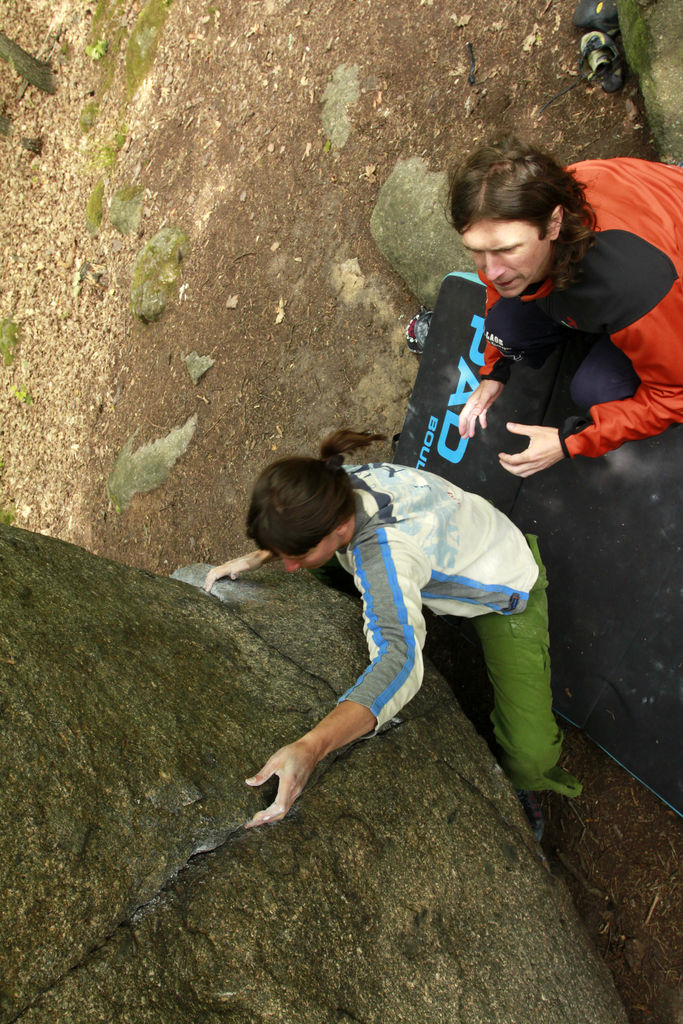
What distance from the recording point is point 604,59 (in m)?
3.53

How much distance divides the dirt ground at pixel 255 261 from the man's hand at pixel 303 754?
176cm

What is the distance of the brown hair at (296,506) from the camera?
2.03m

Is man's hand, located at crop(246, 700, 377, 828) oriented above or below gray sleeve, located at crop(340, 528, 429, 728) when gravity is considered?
below

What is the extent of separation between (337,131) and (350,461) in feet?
7.88

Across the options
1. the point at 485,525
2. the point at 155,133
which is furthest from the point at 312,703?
the point at 155,133

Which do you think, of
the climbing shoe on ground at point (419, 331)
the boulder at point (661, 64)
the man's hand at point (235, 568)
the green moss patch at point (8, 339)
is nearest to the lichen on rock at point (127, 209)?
the green moss patch at point (8, 339)

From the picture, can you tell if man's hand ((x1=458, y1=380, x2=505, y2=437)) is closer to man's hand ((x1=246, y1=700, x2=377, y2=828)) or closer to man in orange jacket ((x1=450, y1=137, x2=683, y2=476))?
man in orange jacket ((x1=450, y1=137, x2=683, y2=476))

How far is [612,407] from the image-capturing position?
246cm

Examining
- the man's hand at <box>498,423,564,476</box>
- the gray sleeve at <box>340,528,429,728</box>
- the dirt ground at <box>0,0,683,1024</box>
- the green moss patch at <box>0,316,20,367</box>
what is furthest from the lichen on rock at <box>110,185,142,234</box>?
the gray sleeve at <box>340,528,429,728</box>

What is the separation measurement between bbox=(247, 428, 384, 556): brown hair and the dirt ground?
1.96 m

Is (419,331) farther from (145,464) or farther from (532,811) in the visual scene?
(532,811)

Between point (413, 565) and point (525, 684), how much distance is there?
91 centimetres

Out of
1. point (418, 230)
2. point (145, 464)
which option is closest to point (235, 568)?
point (418, 230)

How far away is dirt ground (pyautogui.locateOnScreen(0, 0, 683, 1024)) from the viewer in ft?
10.3
